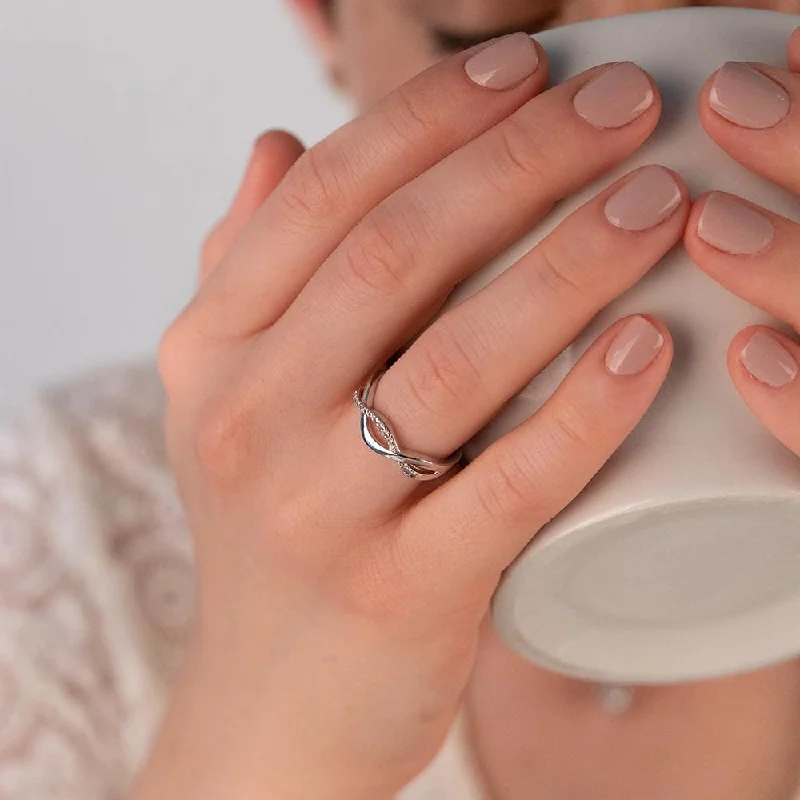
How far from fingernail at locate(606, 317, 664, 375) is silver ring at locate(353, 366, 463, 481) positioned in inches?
4.3

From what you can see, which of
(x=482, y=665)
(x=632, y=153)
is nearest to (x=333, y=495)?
(x=632, y=153)

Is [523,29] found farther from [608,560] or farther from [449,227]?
[608,560]

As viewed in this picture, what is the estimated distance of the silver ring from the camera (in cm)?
44

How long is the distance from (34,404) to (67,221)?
389 millimetres

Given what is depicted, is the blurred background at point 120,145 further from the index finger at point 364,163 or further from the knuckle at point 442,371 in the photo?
the knuckle at point 442,371

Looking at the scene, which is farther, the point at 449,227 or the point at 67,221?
the point at 67,221

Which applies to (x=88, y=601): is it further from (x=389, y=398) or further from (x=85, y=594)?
(x=389, y=398)

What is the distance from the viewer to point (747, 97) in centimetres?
37

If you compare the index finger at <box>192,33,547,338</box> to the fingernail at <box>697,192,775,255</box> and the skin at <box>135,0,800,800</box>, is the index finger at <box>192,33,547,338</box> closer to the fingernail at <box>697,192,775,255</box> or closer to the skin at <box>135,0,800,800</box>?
the skin at <box>135,0,800,800</box>

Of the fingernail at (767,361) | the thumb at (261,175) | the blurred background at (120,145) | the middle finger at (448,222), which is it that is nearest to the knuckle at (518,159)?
the middle finger at (448,222)

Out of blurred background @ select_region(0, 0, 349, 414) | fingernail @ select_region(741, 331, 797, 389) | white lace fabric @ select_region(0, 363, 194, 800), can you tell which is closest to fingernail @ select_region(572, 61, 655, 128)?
fingernail @ select_region(741, 331, 797, 389)

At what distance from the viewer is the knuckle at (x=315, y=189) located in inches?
18.3

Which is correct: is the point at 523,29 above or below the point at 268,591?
above

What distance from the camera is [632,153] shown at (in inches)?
15.4
